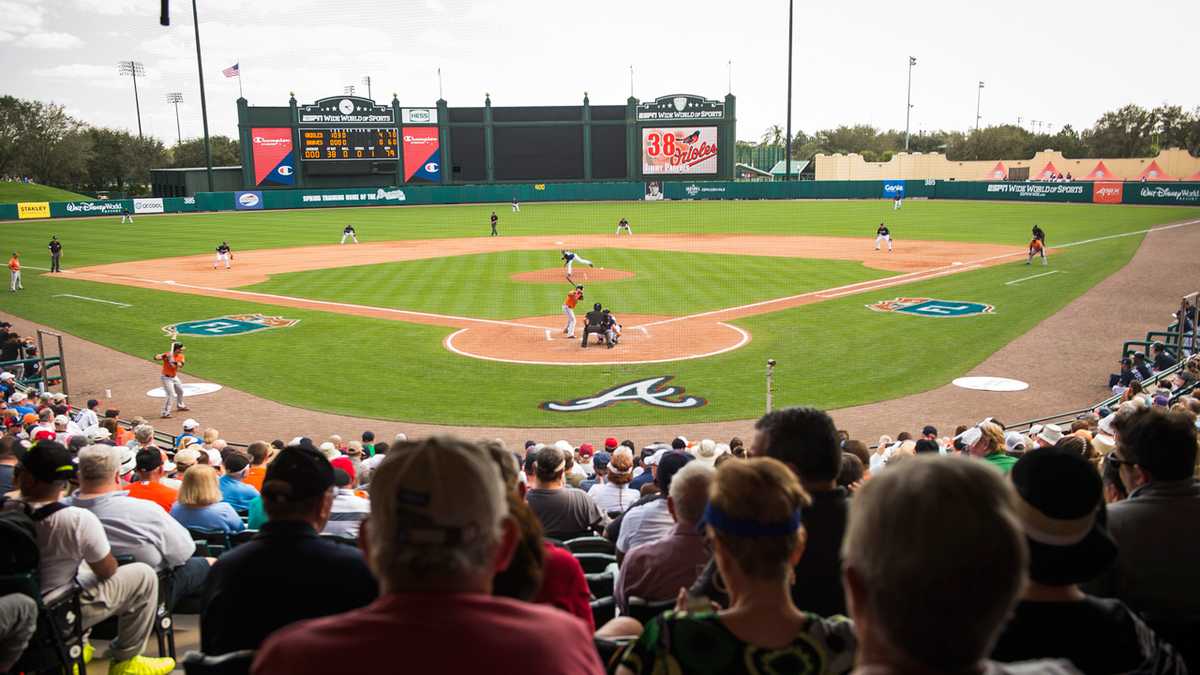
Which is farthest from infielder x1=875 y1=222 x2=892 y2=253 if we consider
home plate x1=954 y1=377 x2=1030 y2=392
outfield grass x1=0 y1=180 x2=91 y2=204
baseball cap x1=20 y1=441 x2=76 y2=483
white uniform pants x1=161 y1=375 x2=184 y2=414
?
outfield grass x1=0 y1=180 x2=91 y2=204

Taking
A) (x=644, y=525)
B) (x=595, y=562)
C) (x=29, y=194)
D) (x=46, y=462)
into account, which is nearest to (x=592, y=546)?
(x=595, y=562)

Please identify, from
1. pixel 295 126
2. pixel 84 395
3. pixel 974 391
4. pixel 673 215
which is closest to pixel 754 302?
pixel 974 391

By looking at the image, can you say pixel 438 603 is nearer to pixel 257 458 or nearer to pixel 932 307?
pixel 257 458

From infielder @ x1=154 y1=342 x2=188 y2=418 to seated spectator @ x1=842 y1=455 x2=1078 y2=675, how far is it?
59.9 feet

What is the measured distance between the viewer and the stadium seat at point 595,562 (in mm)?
6004

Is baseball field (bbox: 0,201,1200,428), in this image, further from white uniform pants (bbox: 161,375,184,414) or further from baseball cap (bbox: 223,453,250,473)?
baseball cap (bbox: 223,453,250,473)

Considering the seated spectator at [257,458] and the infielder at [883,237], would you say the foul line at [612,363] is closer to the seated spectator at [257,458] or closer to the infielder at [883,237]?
the seated spectator at [257,458]

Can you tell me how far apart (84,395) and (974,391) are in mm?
19025

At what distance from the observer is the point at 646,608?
14.6ft

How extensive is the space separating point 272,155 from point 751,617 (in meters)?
83.8

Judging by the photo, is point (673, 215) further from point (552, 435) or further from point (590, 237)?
point (552, 435)

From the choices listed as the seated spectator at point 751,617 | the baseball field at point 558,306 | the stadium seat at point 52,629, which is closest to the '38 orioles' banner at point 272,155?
the baseball field at point 558,306

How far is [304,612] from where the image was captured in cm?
349

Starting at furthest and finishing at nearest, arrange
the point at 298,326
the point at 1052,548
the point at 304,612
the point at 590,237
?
the point at 590,237 < the point at 298,326 < the point at 304,612 < the point at 1052,548
